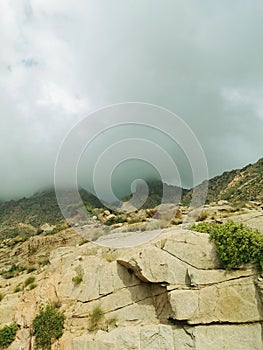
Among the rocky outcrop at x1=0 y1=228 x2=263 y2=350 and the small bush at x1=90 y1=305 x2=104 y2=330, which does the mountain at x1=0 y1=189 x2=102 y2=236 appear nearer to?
the rocky outcrop at x1=0 y1=228 x2=263 y2=350

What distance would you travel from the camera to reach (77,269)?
20984mm

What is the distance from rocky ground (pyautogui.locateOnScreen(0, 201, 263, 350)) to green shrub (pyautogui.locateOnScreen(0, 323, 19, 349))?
0.98 feet

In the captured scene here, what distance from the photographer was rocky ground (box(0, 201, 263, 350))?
1548 cm

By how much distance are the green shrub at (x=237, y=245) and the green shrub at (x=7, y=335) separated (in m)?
12.2

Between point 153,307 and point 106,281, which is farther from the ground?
point 106,281

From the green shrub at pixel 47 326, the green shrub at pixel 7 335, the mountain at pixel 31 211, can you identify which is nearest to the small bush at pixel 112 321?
the green shrub at pixel 47 326

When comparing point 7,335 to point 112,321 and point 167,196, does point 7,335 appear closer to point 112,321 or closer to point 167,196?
point 112,321

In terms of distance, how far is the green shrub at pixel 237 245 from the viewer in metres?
16.7

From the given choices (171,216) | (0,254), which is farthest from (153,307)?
(0,254)

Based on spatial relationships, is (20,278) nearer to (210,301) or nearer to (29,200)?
(210,301)

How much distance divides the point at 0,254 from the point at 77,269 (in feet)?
96.3

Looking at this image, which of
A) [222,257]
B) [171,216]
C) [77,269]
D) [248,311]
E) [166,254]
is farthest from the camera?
[171,216]

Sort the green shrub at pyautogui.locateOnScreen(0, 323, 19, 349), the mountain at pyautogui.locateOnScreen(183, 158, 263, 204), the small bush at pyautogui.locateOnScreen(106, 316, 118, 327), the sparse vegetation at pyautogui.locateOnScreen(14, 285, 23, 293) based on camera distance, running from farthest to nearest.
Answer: the mountain at pyautogui.locateOnScreen(183, 158, 263, 204), the sparse vegetation at pyautogui.locateOnScreen(14, 285, 23, 293), the green shrub at pyautogui.locateOnScreen(0, 323, 19, 349), the small bush at pyautogui.locateOnScreen(106, 316, 118, 327)

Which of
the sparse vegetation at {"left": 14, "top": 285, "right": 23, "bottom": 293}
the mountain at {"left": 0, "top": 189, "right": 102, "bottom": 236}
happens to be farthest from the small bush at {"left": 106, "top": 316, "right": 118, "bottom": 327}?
the mountain at {"left": 0, "top": 189, "right": 102, "bottom": 236}
